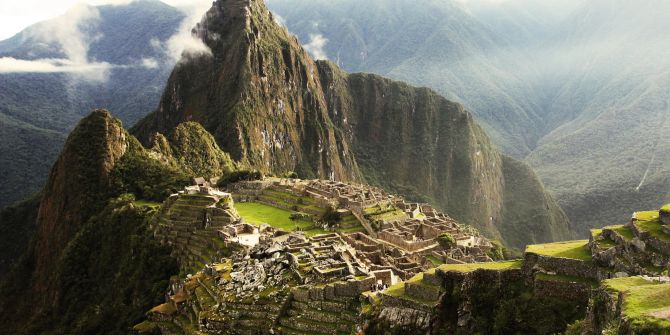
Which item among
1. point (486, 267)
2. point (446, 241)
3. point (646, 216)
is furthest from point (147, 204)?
point (646, 216)

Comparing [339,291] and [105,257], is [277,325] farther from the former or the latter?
[105,257]

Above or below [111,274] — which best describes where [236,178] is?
above

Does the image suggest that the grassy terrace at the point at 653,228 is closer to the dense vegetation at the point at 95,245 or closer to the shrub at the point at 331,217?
the dense vegetation at the point at 95,245

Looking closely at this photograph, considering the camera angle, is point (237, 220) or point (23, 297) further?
point (23, 297)

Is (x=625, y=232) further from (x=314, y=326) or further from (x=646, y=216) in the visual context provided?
(x=314, y=326)

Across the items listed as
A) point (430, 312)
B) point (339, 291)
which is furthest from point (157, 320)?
point (430, 312)

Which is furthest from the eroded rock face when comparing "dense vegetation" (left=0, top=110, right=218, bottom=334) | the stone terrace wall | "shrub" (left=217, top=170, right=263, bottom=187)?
the stone terrace wall
